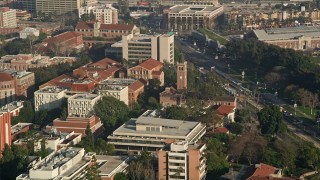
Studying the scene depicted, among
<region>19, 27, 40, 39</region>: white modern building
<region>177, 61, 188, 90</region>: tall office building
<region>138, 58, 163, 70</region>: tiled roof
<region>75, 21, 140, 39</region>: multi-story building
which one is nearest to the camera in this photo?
<region>177, 61, 188, 90</region>: tall office building

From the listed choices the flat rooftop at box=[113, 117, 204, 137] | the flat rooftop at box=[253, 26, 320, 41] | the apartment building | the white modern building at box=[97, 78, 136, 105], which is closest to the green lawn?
the flat rooftop at box=[253, 26, 320, 41]

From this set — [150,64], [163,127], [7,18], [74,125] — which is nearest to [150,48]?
[150,64]

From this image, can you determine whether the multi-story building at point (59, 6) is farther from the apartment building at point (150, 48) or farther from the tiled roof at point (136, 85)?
the tiled roof at point (136, 85)

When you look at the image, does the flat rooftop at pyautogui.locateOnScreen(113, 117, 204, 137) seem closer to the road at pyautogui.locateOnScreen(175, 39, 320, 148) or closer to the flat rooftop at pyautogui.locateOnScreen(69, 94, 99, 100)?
the flat rooftop at pyautogui.locateOnScreen(69, 94, 99, 100)

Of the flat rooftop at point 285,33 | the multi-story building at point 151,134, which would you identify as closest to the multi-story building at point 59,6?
the flat rooftop at point 285,33

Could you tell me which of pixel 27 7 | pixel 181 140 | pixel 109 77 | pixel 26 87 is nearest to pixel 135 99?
pixel 109 77

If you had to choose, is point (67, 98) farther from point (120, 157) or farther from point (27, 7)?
point (27, 7)

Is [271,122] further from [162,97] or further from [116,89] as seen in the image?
[116,89]
